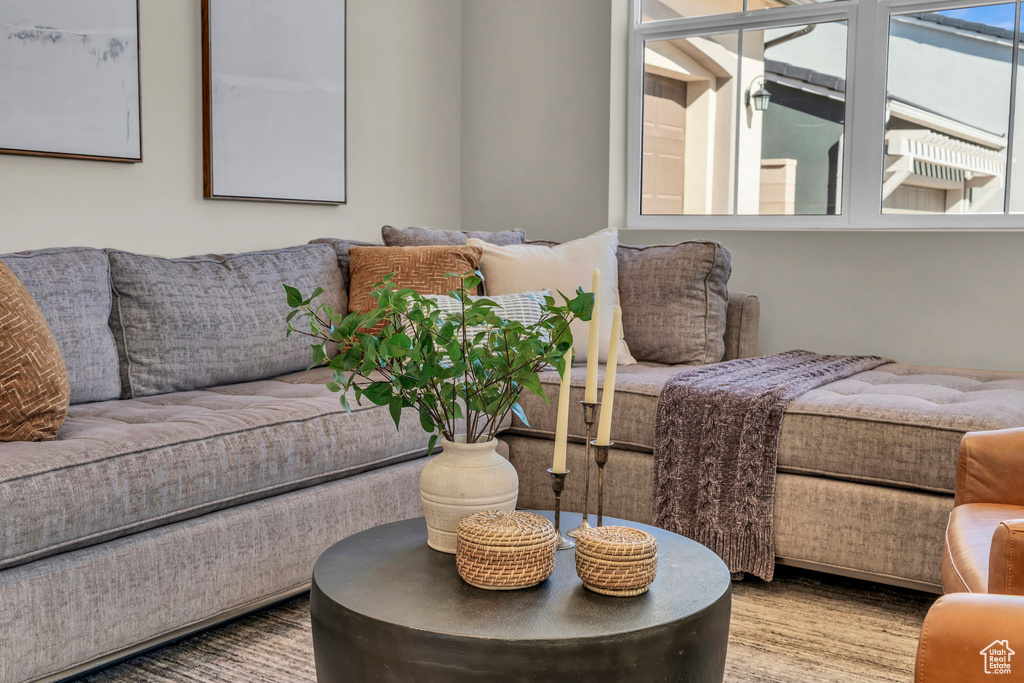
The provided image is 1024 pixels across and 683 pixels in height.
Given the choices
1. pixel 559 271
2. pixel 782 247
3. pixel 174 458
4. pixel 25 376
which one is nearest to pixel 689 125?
pixel 782 247

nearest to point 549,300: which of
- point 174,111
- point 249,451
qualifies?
point 249,451

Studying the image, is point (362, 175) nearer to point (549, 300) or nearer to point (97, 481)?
point (97, 481)

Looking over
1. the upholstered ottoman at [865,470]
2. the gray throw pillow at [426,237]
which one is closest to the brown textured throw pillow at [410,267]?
the gray throw pillow at [426,237]

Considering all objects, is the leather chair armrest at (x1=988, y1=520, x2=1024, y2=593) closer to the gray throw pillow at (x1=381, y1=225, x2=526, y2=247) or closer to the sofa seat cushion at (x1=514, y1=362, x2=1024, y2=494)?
the sofa seat cushion at (x1=514, y1=362, x2=1024, y2=494)

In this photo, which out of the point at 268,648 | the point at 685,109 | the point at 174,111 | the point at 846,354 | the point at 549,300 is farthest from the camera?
the point at 685,109

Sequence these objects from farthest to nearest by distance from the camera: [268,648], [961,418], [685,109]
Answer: [685,109] < [961,418] < [268,648]

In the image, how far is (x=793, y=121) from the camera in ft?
12.5

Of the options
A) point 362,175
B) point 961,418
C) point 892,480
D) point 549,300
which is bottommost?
point 892,480

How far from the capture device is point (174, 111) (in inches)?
128

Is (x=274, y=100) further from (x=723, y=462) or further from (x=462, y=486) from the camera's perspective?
(x=462, y=486)

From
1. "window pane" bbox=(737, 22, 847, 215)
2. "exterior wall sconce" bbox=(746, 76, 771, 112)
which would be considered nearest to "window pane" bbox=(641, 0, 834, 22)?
"window pane" bbox=(737, 22, 847, 215)

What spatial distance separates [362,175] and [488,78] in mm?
955

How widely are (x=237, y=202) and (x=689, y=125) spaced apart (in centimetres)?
200

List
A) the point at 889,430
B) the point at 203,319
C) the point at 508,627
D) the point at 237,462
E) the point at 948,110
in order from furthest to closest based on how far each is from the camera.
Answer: the point at 948,110
the point at 203,319
the point at 889,430
the point at 237,462
the point at 508,627
